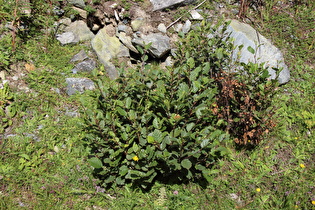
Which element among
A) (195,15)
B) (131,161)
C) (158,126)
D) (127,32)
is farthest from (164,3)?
(131,161)

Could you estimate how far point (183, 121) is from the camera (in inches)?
119

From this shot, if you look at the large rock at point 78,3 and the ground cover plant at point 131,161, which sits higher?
the large rock at point 78,3

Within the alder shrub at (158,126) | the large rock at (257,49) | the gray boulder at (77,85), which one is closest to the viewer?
the alder shrub at (158,126)

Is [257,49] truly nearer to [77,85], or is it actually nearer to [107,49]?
[107,49]

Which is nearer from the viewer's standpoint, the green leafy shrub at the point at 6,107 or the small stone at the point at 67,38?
Answer: the green leafy shrub at the point at 6,107

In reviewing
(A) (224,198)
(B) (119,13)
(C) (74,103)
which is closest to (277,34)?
(B) (119,13)

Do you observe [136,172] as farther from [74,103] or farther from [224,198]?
[74,103]

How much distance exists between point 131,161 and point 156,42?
8.36 ft

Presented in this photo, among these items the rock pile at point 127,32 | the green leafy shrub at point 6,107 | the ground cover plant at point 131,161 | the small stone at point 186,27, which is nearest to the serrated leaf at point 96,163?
the ground cover plant at point 131,161

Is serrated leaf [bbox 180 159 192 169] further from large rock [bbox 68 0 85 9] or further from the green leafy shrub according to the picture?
large rock [bbox 68 0 85 9]

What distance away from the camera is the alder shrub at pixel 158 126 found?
107 inches

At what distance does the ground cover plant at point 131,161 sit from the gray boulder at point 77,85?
0.15 meters

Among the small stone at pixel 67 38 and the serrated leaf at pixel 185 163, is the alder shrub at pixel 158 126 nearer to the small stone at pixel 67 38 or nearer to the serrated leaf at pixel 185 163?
the serrated leaf at pixel 185 163

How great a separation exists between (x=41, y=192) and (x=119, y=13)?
3509mm
